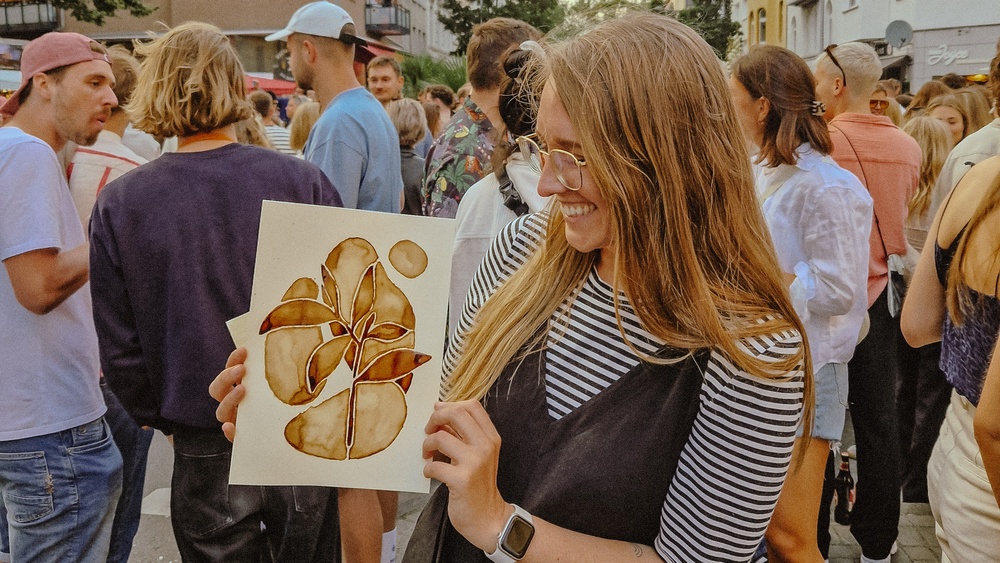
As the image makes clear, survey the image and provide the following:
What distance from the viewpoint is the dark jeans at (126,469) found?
112 inches

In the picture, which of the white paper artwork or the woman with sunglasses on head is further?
the white paper artwork

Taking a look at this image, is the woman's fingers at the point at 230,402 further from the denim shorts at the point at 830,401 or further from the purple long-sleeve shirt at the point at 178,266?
the denim shorts at the point at 830,401

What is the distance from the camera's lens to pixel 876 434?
340 centimetres

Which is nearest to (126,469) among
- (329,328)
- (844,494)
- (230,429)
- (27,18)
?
(230,429)

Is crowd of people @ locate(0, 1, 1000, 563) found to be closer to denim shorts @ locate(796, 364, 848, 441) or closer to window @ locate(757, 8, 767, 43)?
denim shorts @ locate(796, 364, 848, 441)

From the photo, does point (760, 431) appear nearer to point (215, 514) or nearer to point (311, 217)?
point (311, 217)

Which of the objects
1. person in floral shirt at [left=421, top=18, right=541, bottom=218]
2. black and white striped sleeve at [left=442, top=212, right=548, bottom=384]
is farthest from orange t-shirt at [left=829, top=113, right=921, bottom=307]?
black and white striped sleeve at [left=442, top=212, right=548, bottom=384]

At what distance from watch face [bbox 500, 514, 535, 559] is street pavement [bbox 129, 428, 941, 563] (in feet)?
8.66

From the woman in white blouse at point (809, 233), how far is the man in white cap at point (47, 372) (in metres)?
2.14

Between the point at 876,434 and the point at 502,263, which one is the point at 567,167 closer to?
the point at 502,263

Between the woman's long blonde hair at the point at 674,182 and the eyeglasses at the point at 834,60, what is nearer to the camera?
the woman's long blonde hair at the point at 674,182

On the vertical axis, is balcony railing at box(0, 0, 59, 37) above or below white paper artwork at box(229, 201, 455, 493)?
above

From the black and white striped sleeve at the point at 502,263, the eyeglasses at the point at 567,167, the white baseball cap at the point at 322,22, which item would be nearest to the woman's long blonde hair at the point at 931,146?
the white baseball cap at the point at 322,22

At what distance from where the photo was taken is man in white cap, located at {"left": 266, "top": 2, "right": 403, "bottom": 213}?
3631mm
